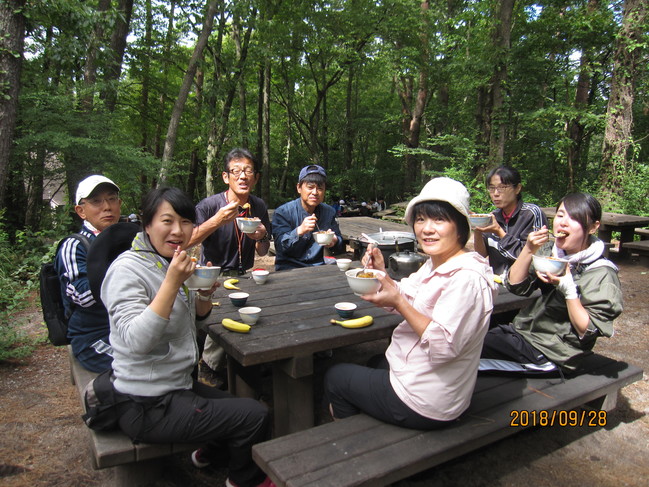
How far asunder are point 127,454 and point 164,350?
1.51 feet

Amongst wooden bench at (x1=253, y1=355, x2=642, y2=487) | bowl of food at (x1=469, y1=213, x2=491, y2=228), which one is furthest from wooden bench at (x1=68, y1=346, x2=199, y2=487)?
bowl of food at (x1=469, y1=213, x2=491, y2=228)

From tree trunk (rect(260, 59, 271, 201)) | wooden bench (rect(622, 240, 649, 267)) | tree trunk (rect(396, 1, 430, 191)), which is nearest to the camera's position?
wooden bench (rect(622, 240, 649, 267))

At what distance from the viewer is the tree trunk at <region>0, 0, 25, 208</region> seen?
18.4 ft

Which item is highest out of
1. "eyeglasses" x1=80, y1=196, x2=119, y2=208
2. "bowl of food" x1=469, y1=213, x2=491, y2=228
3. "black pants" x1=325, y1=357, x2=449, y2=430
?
"eyeglasses" x1=80, y1=196, x2=119, y2=208

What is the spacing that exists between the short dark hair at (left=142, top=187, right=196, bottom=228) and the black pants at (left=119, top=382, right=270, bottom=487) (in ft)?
2.83

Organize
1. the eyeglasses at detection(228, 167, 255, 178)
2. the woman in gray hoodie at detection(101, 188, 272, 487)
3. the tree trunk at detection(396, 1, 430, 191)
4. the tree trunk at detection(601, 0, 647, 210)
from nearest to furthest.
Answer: the woman in gray hoodie at detection(101, 188, 272, 487) < the eyeglasses at detection(228, 167, 255, 178) < the tree trunk at detection(601, 0, 647, 210) < the tree trunk at detection(396, 1, 430, 191)

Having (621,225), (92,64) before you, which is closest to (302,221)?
(621,225)

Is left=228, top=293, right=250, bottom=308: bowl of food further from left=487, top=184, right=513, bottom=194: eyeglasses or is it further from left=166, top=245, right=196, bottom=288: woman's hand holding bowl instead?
left=487, top=184, right=513, bottom=194: eyeglasses

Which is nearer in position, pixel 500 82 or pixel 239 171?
pixel 239 171

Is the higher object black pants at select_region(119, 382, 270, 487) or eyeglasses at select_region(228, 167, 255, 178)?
eyeglasses at select_region(228, 167, 255, 178)

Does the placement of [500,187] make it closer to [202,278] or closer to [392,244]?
[392,244]

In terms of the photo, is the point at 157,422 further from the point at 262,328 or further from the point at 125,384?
the point at 262,328

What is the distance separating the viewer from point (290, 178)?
78.4ft

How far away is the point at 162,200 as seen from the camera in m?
2.05
